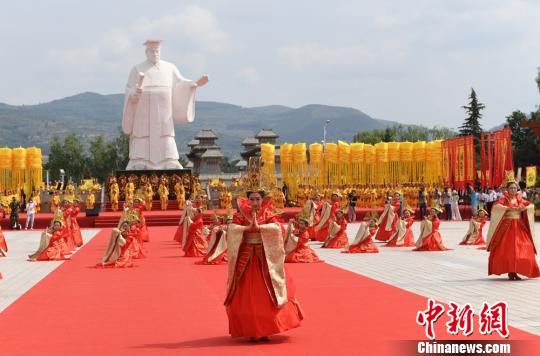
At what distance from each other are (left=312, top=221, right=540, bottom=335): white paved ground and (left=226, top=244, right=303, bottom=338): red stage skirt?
2191 mm

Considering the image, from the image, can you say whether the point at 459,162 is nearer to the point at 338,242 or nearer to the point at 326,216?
the point at 326,216

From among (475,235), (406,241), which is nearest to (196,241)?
(406,241)

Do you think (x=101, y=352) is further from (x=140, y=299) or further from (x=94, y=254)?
(x=94, y=254)

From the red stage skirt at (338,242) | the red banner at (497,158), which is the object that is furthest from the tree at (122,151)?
the red stage skirt at (338,242)

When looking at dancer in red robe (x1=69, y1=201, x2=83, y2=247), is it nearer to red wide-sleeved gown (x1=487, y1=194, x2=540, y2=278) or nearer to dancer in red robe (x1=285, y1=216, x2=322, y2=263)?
dancer in red robe (x1=285, y1=216, x2=322, y2=263)

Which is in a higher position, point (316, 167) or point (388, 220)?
point (316, 167)

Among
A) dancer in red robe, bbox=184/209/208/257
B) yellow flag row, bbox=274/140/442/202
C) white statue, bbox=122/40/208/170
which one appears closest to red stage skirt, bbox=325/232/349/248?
dancer in red robe, bbox=184/209/208/257

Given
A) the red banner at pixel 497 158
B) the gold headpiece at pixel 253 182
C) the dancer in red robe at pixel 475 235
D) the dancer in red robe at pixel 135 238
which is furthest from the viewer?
the red banner at pixel 497 158

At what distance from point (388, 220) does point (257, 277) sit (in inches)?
587

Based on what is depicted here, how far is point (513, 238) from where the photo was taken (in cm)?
1270

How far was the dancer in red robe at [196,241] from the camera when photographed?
18562mm

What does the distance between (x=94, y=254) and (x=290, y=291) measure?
39.2ft

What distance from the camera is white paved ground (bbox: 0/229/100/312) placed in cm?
1247

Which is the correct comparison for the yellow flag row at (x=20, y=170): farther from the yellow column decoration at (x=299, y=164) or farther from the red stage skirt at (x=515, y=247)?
the red stage skirt at (x=515, y=247)
